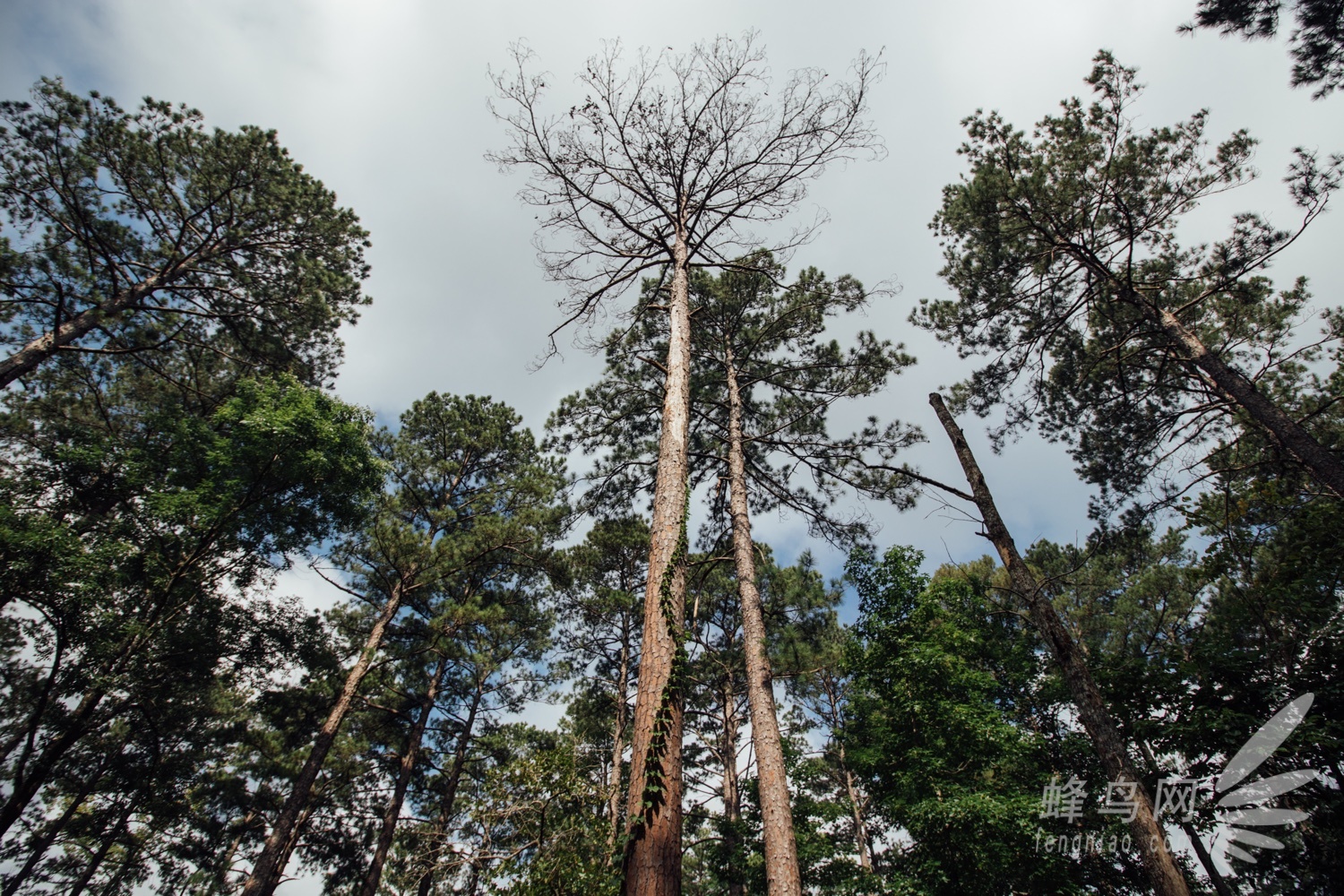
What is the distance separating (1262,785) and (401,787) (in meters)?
16.5

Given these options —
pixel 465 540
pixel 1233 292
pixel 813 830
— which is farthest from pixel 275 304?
pixel 1233 292

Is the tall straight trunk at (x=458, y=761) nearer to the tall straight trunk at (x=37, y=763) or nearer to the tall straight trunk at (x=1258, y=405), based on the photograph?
the tall straight trunk at (x=37, y=763)

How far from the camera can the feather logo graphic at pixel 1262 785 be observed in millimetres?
7539

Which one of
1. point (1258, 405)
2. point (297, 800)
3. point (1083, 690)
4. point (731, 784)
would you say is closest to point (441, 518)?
point (297, 800)

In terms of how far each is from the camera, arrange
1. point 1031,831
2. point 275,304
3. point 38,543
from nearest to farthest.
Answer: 1. point 38,543
2. point 1031,831
3. point 275,304

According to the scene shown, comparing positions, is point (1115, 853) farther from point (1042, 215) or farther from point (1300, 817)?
point (1042, 215)

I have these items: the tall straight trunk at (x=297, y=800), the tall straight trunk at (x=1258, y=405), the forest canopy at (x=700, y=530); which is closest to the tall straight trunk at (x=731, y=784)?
the forest canopy at (x=700, y=530)

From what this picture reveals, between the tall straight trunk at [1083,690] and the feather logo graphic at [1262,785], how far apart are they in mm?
3359

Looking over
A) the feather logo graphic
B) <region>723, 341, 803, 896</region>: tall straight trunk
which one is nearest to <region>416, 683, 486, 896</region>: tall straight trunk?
<region>723, 341, 803, 896</region>: tall straight trunk

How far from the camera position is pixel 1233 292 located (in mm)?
9453

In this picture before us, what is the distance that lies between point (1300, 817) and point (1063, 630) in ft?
19.5

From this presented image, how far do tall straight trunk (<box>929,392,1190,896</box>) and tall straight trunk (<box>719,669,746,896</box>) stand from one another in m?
5.78

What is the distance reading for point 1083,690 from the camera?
571cm

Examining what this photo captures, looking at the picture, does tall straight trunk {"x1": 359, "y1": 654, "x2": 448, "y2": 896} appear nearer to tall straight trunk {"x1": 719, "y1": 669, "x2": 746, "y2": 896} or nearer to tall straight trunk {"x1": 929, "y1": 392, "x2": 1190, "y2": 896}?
tall straight trunk {"x1": 719, "y1": 669, "x2": 746, "y2": 896}
